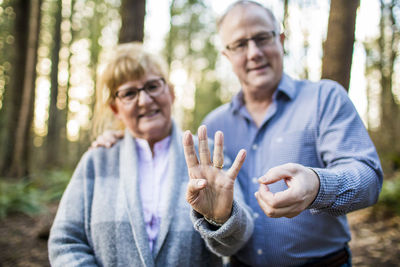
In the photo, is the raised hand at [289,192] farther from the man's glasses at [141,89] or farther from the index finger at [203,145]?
the man's glasses at [141,89]

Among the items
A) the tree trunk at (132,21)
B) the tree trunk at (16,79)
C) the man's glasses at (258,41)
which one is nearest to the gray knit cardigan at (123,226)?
the man's glasses at (258,41)

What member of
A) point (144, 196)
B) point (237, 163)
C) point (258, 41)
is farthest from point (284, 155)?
point (144, 196)

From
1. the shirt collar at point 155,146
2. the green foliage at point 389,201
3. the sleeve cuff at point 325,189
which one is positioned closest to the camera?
the sleeve cuff at point 325,189

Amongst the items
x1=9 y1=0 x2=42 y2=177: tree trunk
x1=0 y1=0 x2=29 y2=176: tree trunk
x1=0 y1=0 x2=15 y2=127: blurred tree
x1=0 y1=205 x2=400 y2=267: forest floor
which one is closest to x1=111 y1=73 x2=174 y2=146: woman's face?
x1=0 y1=205 x2=400 y2=267: forest floor

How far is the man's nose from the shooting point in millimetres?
2021

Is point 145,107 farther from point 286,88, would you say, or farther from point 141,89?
point 286,88

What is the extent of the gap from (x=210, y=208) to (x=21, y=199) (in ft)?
18.7

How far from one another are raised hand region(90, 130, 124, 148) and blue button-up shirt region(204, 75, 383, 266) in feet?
3.05

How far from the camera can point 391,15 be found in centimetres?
1066

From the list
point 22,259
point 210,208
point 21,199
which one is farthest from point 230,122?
point 21,199

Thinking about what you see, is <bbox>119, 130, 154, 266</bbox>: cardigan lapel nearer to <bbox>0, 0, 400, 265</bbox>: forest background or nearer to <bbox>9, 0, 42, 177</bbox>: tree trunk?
<bbox>0, 0, 400, 265</bbox>: forest background

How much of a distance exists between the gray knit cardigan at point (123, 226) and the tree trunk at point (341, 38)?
193cm

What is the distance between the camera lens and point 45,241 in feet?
13.9

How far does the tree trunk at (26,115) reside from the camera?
7.38 metres
